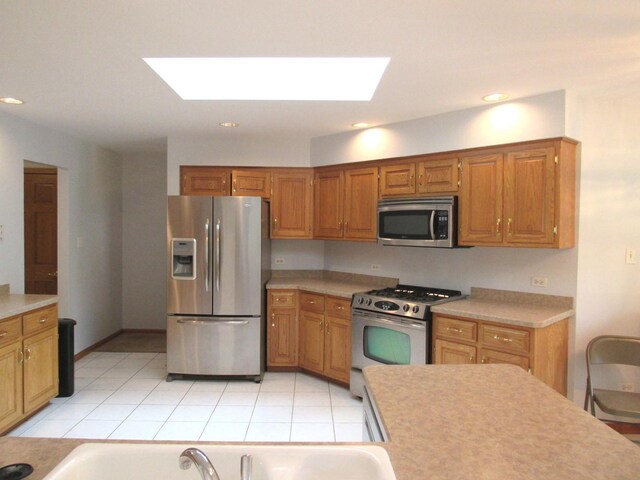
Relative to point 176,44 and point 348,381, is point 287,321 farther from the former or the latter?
point 176,44

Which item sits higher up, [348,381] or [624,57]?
[624,57]

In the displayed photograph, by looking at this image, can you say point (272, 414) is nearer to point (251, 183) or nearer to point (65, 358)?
point (65, 358)

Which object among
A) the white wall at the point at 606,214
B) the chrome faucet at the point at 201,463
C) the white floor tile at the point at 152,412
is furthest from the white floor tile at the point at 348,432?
the chrome faucet at the point at 201,463

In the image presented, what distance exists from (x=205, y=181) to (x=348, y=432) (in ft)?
9.00

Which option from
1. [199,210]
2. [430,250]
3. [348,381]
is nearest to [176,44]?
[199,210]

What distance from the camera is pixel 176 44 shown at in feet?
7.11

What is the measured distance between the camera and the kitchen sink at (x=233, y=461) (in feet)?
3.46

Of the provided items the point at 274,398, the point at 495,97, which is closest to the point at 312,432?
the point at 274,398

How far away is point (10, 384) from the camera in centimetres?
293

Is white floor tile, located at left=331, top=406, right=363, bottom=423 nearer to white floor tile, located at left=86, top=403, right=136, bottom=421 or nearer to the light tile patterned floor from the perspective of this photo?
the light tile patterned floor

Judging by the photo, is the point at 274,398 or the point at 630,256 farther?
the point at 274,398

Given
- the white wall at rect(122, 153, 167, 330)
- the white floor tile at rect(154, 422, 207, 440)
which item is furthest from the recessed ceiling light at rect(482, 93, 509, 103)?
the white wall at rect(122, 153, 167, 330)

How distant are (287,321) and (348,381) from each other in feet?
2.79

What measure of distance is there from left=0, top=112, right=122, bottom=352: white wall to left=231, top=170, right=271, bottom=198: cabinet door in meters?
1.75
